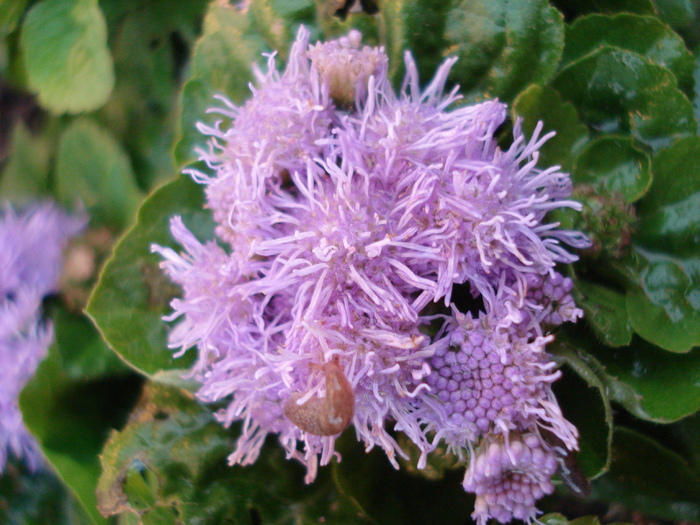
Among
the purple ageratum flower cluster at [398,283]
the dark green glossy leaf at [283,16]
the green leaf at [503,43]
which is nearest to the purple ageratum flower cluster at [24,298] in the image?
the purple ageratum flower cluster at [398,283]

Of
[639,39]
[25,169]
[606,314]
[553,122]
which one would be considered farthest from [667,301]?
[25,169]

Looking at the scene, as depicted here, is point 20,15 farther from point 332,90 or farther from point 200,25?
point 332,90

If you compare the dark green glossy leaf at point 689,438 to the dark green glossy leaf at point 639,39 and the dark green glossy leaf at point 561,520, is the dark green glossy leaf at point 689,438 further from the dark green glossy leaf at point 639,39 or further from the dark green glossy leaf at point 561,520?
the dark green glossy leaf at point 639,39

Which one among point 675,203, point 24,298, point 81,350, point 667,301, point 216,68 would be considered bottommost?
point 81,350

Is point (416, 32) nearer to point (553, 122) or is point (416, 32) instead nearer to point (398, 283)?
point (553, 122)

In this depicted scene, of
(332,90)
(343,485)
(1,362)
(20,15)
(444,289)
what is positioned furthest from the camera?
(20,15)

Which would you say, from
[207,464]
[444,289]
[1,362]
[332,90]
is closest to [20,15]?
[1,362]

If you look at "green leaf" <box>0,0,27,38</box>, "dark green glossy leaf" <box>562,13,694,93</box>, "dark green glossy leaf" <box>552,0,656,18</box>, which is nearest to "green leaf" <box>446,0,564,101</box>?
"dark green glossy leaf" <box>562,13,694,93</box>
